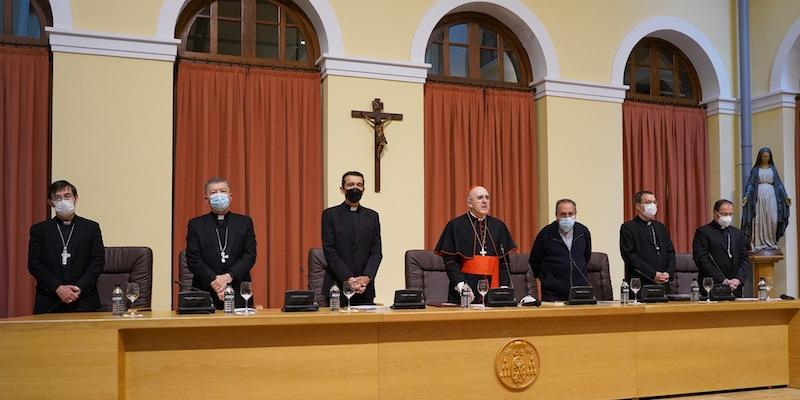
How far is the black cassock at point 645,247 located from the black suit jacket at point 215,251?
8.87 ft

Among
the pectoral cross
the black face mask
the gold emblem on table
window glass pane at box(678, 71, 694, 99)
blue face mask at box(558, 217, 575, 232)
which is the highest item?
window glass pane at box(678, 71, 694, 99)

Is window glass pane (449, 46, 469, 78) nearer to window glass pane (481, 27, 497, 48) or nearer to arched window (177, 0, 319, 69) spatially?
window glass pane (481, 27, 497, 48)

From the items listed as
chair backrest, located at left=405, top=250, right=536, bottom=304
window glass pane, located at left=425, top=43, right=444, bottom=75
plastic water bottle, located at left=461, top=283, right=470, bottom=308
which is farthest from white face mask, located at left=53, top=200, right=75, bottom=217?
window glass pane, located at left=425, top=43, right=444, bottom=75

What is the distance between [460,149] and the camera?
7.57 metres

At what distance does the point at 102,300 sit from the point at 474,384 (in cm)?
230

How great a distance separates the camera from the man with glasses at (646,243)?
5.79m

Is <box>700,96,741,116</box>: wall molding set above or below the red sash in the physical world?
above

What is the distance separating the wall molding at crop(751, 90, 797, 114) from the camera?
8414mm

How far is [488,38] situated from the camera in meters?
8.00

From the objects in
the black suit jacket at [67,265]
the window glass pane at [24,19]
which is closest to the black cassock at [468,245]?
the black suit jacket at [67,265]

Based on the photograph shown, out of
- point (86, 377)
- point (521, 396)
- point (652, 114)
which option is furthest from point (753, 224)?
point (86, 377)

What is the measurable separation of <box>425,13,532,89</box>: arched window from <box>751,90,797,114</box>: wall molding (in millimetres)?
2632

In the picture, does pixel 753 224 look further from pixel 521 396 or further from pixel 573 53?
pixel 521 396

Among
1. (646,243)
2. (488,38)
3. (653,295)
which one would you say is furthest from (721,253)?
(488,38)
